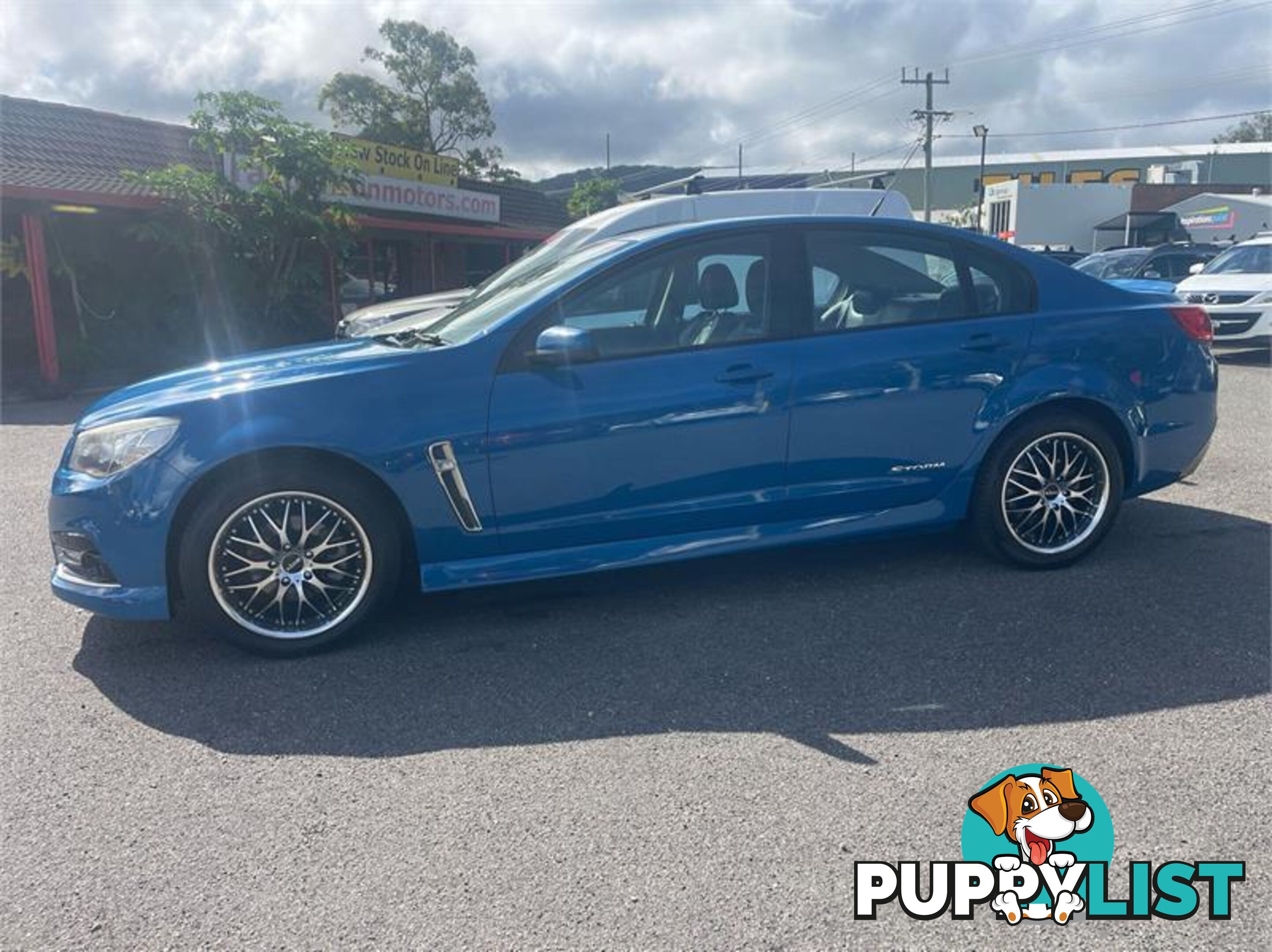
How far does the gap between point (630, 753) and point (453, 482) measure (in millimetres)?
1293

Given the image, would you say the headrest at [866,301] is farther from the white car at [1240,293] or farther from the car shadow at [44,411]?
the white car at [1240,293]

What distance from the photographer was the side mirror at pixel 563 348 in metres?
3.68

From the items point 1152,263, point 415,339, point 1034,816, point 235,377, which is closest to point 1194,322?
point 1034,816

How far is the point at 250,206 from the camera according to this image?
1392 centimetres

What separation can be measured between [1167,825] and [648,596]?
221 centimetres

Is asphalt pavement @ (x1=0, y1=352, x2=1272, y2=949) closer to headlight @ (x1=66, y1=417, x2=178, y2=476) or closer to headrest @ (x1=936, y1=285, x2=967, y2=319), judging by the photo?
headlight @ (x1=66, y1=417, x2=178, y2=476)

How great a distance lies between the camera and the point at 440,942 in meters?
2.20

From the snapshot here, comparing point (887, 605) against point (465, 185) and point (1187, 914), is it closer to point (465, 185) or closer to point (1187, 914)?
point (1187, 914)

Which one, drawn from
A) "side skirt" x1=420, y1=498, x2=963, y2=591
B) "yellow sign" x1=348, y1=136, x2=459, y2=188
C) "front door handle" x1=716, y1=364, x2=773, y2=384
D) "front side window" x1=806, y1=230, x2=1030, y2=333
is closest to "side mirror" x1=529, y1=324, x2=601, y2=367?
"front door handle" x1=716, y1=364, x2=773, y2=384

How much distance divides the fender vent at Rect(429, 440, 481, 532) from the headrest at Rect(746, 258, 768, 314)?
141 cm

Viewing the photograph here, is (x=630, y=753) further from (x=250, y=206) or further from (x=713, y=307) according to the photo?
(x=250, y=206)

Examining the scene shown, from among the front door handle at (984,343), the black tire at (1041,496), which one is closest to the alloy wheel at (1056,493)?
the black tire at (1041,496)

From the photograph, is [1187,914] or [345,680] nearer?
[1187,914]

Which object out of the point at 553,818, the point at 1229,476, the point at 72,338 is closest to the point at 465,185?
the point at 72,338
